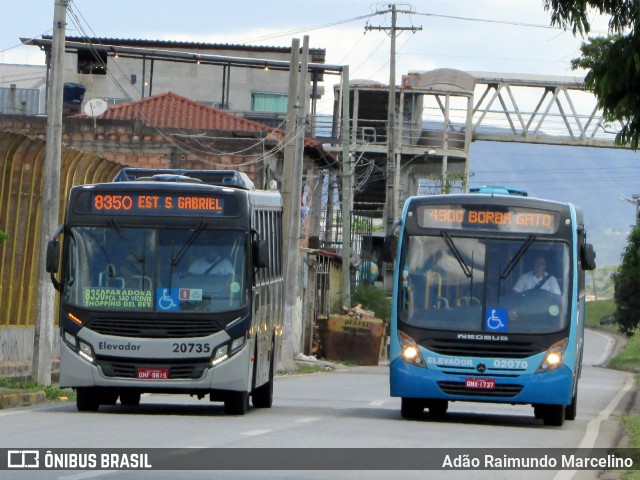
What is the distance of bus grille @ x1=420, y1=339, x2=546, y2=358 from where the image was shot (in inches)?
722

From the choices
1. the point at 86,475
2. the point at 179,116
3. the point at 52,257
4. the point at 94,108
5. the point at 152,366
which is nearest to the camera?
the point at 86,475

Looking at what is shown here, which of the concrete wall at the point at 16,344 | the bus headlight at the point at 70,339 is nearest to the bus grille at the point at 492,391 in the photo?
the bus headlight at the point at 70,339

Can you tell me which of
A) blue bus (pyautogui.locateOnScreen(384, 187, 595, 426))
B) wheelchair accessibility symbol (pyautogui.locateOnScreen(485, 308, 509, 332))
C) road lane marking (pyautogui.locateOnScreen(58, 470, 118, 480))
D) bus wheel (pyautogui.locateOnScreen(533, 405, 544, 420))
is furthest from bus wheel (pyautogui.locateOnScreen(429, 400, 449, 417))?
road lane marking (pyautogui.locateOnScreen(58, 470, 118, 480))

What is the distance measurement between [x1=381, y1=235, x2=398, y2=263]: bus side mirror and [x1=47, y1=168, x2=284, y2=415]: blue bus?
5.25 ft

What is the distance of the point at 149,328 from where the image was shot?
57.9 ft

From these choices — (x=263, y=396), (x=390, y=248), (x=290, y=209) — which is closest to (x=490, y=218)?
(x=390, y=248)

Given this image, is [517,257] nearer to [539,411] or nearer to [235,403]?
[539,411]

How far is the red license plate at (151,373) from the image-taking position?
57.4 ft

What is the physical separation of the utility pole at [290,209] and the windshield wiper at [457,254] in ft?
54.6

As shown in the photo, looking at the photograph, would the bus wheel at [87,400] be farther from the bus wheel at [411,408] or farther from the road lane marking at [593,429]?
the road lane marking at [593,429]

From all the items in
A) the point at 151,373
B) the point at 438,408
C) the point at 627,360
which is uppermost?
the point at 151,373

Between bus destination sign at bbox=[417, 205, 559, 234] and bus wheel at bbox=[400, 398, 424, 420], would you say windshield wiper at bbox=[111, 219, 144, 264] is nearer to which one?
bus destination sign at bbox=[417, 205, 559, 234]

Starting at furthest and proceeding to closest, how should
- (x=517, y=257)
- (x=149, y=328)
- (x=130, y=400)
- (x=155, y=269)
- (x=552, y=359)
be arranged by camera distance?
(x=130, y=400)
(x=517, y=257)
(x=552, y=359)
(x=155, y=269)
(x=149, y=328)

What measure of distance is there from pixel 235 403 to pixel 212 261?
185 centimetres
